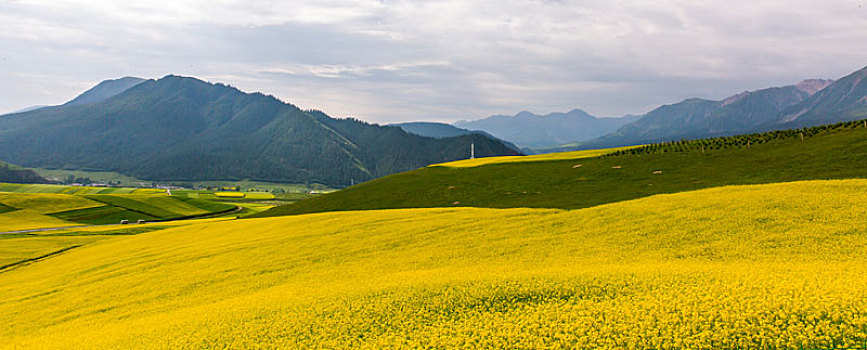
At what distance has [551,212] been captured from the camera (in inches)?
1325

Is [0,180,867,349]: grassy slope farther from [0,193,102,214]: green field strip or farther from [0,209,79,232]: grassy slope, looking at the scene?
[0,193,102,214]: green field strip

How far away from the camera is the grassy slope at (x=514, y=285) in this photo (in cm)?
1142

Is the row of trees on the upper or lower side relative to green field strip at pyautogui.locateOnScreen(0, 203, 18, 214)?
upper

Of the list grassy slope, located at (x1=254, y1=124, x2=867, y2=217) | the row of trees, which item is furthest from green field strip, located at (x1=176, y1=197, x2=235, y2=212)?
the row of trees

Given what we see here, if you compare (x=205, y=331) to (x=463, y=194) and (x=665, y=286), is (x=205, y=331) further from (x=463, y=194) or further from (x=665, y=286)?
(x=463, y=194)

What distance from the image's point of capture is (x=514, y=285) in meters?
15.6

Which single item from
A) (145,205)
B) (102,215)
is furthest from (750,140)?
(145,205)

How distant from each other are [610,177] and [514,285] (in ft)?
139

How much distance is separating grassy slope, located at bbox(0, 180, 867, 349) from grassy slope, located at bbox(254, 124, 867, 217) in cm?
909

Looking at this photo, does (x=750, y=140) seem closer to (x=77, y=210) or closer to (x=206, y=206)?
(x=77, y=210)

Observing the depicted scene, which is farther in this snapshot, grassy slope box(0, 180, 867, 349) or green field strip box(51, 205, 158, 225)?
green field strip box(51, 205, 158, 225)

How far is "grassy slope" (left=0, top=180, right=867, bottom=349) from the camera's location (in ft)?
37.5

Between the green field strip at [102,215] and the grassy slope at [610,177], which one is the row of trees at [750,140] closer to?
the grassy slope at [610,177]

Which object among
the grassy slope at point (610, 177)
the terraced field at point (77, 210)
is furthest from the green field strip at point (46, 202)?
the grassy slope at point (610, 177)
